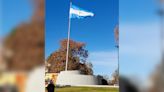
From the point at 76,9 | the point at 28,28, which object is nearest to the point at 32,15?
the point at 28,28

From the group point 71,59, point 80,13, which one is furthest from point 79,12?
point 71,59

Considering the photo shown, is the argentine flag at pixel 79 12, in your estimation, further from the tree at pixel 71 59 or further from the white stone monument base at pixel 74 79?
the white stone monument base at pixel 74 79

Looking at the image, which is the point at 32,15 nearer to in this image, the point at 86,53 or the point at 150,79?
the point at 150,79

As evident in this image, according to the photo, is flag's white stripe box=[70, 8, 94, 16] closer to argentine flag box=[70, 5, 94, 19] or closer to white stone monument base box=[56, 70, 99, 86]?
argentine flag box=[70, 5, 94, 19]

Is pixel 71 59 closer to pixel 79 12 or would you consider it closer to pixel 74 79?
pixel 74 79

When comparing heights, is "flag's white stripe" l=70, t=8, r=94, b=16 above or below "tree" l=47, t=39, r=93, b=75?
above

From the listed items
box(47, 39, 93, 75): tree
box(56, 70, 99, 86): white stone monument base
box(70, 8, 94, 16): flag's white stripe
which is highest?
box(70, 8, 94, 16): flag's white stripe

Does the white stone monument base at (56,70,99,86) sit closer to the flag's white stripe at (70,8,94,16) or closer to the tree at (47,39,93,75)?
the tree at (47,39,93,75)

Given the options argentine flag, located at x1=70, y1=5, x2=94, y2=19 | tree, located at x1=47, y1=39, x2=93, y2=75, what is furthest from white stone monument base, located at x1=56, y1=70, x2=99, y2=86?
argentine flag, located at x1=70, y1=5, x2=94, y2=19
